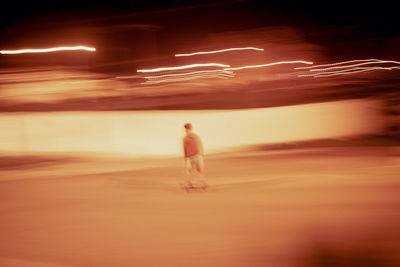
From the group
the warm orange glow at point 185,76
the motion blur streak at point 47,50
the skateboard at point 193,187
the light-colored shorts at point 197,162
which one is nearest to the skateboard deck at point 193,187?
the skateboard at point 193,187

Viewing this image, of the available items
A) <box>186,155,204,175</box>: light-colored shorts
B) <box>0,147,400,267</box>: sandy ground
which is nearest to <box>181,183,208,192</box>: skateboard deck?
<box>0,147,400,267</box>: sandy ground

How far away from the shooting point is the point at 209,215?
7.80 meters

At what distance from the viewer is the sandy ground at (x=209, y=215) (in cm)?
556

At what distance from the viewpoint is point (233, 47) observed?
87.9 ft

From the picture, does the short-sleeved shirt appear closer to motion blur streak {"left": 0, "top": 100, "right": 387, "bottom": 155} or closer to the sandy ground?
the sandy ground

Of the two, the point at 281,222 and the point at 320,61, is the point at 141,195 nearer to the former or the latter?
the point at 281,222

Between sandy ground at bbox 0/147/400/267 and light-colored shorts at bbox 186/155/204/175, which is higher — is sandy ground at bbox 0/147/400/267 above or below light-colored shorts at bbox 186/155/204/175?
below

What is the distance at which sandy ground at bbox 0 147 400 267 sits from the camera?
5559 mm

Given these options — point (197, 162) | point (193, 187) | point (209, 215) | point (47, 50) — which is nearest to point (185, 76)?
point (47, 50)

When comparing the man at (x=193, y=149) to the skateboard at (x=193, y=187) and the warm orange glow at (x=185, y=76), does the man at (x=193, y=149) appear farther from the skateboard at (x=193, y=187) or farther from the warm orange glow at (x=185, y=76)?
the warm orange glow at (x=185, y=76)

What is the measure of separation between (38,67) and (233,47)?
447 inches

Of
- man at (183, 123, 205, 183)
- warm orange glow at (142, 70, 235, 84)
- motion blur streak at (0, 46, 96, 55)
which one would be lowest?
man at (183, 123, 205, 183)

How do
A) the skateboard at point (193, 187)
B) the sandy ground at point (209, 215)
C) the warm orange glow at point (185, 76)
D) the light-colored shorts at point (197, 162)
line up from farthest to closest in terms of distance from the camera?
the warm orange glow at point (185, 76), the skateboard at point (193, 187), the light-colored shorts at point (197, 162), the sandy ground at point (209, 215)

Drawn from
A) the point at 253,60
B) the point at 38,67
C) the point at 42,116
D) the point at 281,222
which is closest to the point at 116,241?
the point at 281,222
